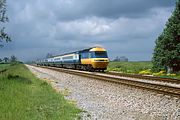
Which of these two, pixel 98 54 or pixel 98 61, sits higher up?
pixel 98 54

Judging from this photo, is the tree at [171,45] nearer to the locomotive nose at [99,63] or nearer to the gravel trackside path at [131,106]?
the locomotive nose at [99,63]

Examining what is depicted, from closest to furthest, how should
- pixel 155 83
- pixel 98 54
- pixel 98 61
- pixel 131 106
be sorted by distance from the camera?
1. pixel 131 106
2. pixel 155 83
3. pixel 98 61
4. pixel 98 54

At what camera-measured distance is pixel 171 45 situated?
35500 millimetres

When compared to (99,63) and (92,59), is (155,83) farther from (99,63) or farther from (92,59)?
(92,59)

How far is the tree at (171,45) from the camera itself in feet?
114

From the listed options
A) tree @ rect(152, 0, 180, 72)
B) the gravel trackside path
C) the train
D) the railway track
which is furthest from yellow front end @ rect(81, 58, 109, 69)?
the gravel trackside path

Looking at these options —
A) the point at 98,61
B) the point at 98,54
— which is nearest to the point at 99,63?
the point at 98,61

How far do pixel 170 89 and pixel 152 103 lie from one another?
3.81 m

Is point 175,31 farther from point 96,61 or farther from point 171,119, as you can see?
point 171,119

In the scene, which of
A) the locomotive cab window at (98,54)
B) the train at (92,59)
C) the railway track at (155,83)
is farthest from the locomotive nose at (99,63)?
the railway track at (155,83)

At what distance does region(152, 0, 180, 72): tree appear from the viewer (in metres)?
34.8

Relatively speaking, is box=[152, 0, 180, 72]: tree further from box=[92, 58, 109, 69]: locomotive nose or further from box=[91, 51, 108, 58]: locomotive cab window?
box=[91, 51, 108, 58]: locomotive cab window

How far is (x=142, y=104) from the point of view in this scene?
15.3 metres

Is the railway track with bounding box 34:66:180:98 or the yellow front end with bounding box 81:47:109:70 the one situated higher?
the yellow front end with bounding box 81:47:109:70
